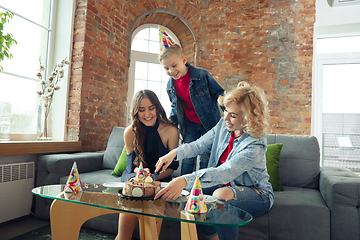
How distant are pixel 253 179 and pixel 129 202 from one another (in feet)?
2.27

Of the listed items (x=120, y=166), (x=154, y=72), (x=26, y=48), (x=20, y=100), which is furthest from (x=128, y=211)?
(x=154, y=72)

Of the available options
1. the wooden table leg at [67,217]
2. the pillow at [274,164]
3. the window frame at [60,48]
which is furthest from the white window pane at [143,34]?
the wooden table leg at [67,217]

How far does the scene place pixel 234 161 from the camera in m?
1.31

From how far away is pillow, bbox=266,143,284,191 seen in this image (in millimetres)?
1937

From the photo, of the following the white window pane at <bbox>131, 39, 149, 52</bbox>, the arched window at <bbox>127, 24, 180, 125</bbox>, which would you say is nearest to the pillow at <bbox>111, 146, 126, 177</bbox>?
the arched window at <bbox>127, 24, 180, 125</bbox>

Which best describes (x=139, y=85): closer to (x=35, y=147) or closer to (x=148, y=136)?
(x=35, y=147)

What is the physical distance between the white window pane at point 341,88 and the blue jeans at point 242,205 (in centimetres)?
333

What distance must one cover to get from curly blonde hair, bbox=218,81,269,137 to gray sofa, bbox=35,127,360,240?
519 mm

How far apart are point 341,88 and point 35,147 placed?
4299 millimetres

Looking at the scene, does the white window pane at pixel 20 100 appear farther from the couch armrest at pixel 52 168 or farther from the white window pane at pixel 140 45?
the white window pane at pixel 140 45

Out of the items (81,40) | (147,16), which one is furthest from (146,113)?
(147,16)

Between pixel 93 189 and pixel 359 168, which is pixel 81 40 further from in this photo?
pixel 359 168

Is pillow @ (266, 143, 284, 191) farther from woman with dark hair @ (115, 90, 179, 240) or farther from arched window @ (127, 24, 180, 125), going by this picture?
arched window @ (127, 24, 180, 125)

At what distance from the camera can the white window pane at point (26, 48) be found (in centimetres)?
250
